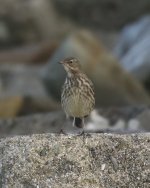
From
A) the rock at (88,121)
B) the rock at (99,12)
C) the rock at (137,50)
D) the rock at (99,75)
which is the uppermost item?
the rock at (99,12)

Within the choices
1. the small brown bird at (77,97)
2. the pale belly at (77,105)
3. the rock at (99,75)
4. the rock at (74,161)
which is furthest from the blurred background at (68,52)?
the rock at (74,161)

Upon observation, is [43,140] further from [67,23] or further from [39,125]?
[67,23]

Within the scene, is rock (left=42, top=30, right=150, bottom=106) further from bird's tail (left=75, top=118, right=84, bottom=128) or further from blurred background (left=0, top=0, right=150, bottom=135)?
bird's tail (left=75, top=118, right=84, bottom=128)

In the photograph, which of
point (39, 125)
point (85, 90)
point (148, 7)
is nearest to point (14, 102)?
point (39, 125)

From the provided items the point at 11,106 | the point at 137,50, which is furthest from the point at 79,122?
the point at 137,50

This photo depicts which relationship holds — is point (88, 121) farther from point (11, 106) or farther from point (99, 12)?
point (99, 12)

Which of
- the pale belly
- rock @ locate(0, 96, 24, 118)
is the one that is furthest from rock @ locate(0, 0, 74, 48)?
the pale belly

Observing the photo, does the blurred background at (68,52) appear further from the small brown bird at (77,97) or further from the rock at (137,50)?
A: the small brown bird at (77,97)
